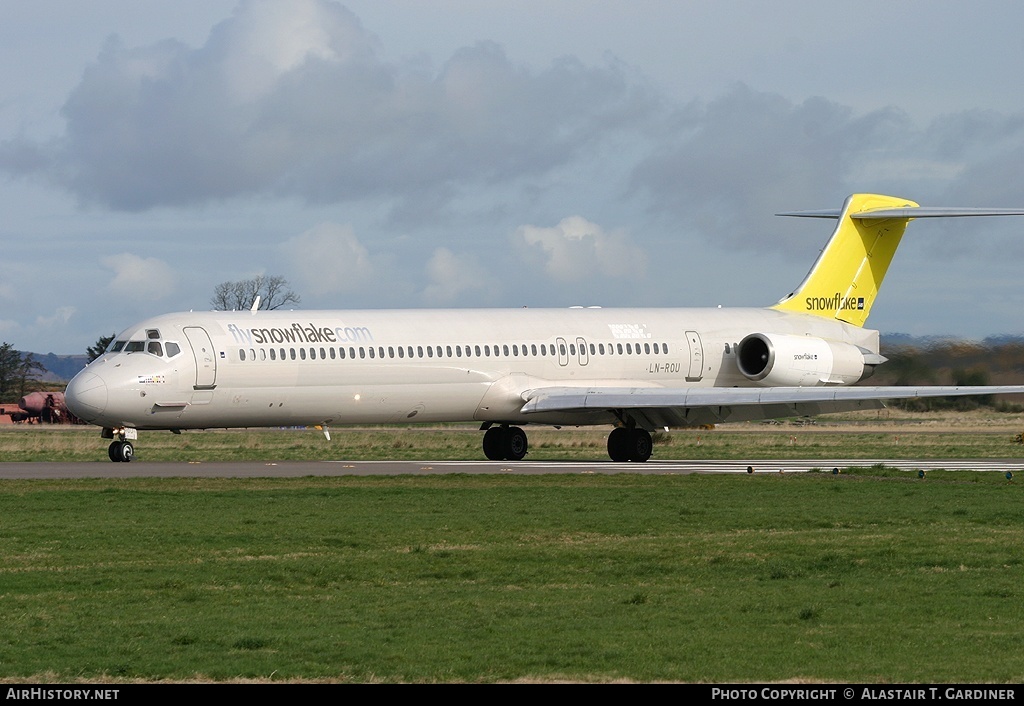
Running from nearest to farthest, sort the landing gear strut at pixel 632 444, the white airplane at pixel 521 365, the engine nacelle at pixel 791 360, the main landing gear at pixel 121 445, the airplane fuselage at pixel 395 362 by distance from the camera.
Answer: the airplane fuselage at pixel 395 362 < the white airplane at pixel 521 365 < the main landing gear at pixel 121 445 < the landing gear strut at pixel 632 444 < the engine nacelle at pixel 791 360

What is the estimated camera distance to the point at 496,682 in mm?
11297

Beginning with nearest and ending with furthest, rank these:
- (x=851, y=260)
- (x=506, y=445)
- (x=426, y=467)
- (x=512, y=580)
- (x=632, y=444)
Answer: (x=512, y=580)
(x=426, y=467)
(x=632, y=444)
(x=506, y=445)
(x=851, y=260)

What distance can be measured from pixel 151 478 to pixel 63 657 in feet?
59.3

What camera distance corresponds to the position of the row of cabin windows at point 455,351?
36.5 meters

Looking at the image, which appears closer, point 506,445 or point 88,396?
point 88,396

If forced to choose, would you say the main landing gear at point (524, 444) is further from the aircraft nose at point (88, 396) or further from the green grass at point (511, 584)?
the green grass at point (511, 584)

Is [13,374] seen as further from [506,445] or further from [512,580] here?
[512,580]

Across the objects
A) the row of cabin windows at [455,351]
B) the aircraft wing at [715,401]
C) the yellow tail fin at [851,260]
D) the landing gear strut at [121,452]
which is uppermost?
the yellow tail fin at [851,260]

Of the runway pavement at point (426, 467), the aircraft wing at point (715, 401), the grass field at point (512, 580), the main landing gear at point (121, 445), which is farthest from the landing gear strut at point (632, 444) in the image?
the main landing gear at point (121, 445)

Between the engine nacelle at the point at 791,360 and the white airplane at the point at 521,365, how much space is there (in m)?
0.04

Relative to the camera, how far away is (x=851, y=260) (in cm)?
4659

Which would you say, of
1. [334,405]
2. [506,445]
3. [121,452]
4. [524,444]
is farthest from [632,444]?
[121,452]

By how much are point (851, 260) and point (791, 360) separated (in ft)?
18.4
